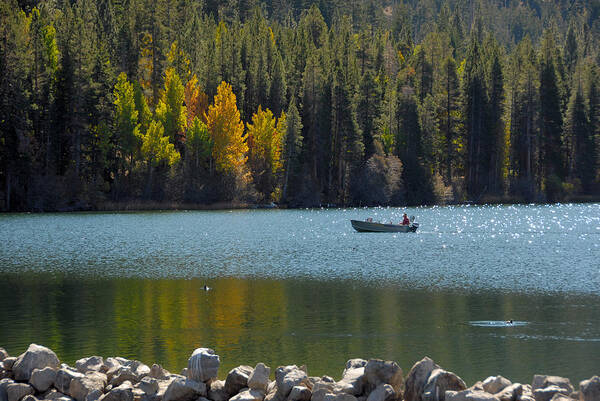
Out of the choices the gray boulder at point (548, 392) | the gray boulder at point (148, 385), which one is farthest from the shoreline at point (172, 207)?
the gray boulder at point (548, 392)

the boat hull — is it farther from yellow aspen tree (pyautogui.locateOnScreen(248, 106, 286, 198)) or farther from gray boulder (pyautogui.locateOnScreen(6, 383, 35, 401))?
gray boulder (pyautogui.locateOnScreen(6, 383, 35, 401))

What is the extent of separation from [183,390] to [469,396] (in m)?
4.40

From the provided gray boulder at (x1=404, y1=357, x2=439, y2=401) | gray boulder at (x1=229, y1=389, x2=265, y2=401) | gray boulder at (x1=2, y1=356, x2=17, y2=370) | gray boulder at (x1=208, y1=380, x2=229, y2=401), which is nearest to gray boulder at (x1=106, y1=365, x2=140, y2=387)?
gray boulder at (x1=208, y1=380, x2=229, y2=401)

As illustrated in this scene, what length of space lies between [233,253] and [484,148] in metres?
74.6

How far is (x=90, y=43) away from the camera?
292ft

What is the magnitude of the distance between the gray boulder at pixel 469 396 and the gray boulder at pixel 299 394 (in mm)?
2127

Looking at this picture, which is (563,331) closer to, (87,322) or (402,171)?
(87,322)

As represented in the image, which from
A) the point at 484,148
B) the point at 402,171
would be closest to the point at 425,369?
the point at 402,171

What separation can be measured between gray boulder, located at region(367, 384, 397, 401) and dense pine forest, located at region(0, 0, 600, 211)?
73.6 meters

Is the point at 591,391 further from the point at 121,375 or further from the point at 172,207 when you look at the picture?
the point at 172,207

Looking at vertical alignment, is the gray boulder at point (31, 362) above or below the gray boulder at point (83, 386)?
→ above

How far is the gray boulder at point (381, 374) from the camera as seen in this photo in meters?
12.5

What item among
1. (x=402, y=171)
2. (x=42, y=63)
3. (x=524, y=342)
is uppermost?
(x=42, y=63)

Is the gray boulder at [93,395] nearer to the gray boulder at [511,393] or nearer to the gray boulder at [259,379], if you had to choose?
the gray boulder at [259,379]
